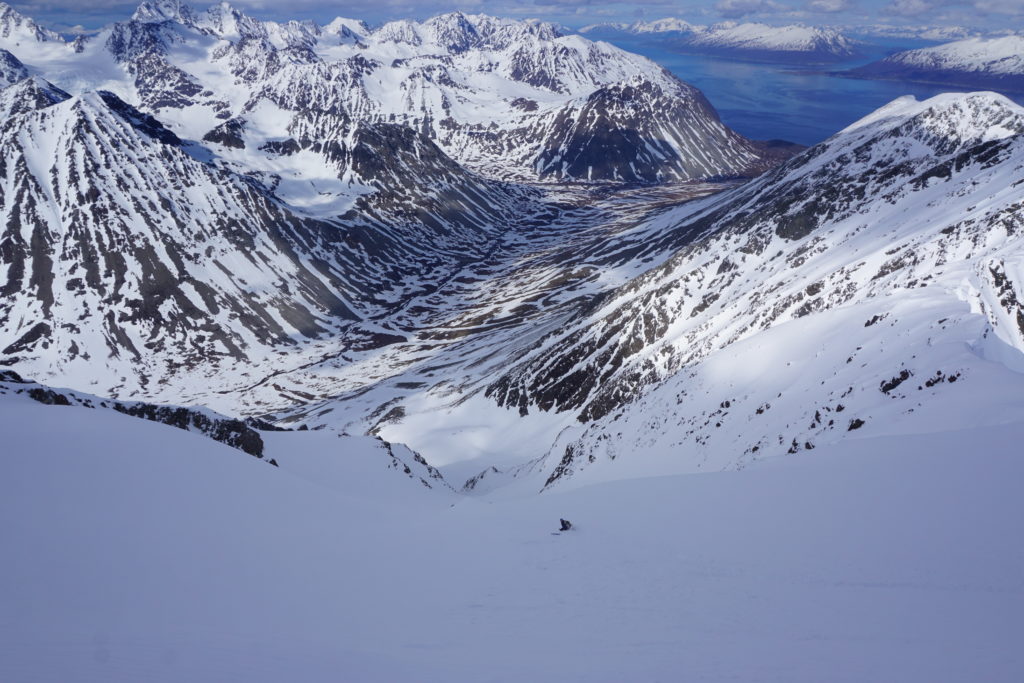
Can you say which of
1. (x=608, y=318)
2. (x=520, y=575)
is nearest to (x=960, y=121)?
(x=608, y=318)

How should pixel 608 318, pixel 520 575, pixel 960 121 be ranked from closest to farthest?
pixel 520 575
pixel 608 318
pixel 960 121

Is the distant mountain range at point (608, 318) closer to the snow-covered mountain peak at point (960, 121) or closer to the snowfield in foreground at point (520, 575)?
the snow-covered mountain peak at point (960, 121)

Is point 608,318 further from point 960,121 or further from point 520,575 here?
point 960,121

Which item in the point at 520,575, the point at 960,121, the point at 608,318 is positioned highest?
the point at 960,121

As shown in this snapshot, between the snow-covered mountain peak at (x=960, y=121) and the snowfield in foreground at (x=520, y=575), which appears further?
the snow-covered mountain peak at (x=960, y=121)

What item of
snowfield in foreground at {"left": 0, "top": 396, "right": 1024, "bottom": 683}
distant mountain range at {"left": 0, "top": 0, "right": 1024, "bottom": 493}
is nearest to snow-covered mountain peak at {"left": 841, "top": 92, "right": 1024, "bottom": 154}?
distant mountain range at {"left": 0, "top": 0, "right": 1024, "bottom": 493}

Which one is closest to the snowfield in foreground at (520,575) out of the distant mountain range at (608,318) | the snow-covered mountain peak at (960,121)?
the distant mountain range at (608,318)

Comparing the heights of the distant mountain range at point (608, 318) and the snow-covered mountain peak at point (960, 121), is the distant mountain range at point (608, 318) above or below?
below

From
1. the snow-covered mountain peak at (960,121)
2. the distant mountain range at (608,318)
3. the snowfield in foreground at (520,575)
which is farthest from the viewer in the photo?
the snow-covered mountain peak at (960,121)

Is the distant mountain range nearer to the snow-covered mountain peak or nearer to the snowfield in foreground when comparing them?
the snow-covered mountain peak

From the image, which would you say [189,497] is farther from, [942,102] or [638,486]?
[942,102]
